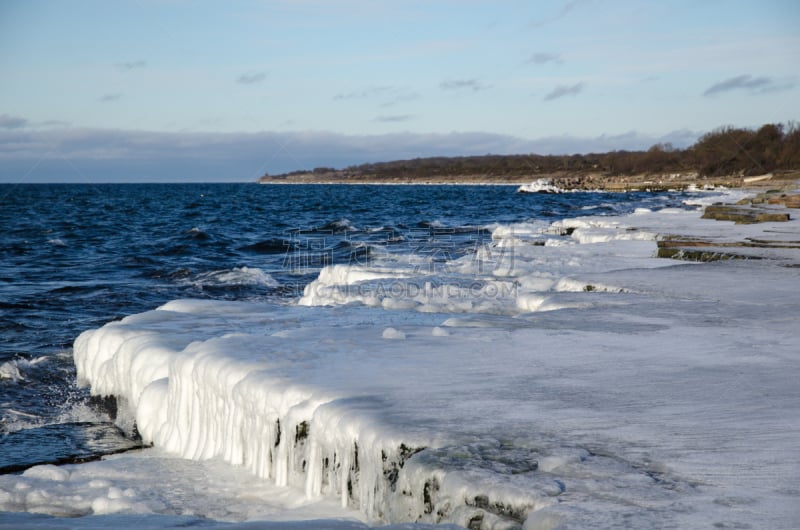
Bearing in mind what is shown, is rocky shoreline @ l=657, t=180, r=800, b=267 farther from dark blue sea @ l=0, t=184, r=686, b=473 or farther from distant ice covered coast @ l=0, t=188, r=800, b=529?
dark blue sea @ l=0, t=184, r=686, b=473

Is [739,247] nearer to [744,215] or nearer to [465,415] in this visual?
[744,215]

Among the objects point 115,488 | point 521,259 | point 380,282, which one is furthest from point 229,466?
point 521,259

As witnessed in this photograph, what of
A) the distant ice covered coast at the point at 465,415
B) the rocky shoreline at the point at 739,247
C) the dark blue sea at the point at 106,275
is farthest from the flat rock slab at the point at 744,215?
the distant ice covered coast at the point at 465,415

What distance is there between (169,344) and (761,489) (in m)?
5.26

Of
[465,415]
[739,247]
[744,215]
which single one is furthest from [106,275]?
[465,415]

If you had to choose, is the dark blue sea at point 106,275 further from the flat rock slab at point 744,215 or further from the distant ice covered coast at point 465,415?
the flat rock slab at point 744,215

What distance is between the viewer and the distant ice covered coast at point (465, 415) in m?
3.08

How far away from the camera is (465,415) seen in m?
3.95

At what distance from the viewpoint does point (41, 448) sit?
254 inches

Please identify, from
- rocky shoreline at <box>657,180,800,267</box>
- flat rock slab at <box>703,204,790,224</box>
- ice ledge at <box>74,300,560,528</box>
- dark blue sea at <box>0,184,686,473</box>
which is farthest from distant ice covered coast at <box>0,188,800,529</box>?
flat rock slab at <box>703,204,790,224</box>

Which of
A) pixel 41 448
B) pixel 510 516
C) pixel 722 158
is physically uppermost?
pixel 722 158

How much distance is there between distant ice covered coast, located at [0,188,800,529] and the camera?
10.1ft

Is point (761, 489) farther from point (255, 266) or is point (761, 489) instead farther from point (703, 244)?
point (255, 266)

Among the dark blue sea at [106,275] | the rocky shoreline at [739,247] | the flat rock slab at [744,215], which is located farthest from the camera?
the flat rock slab at [744,215]
